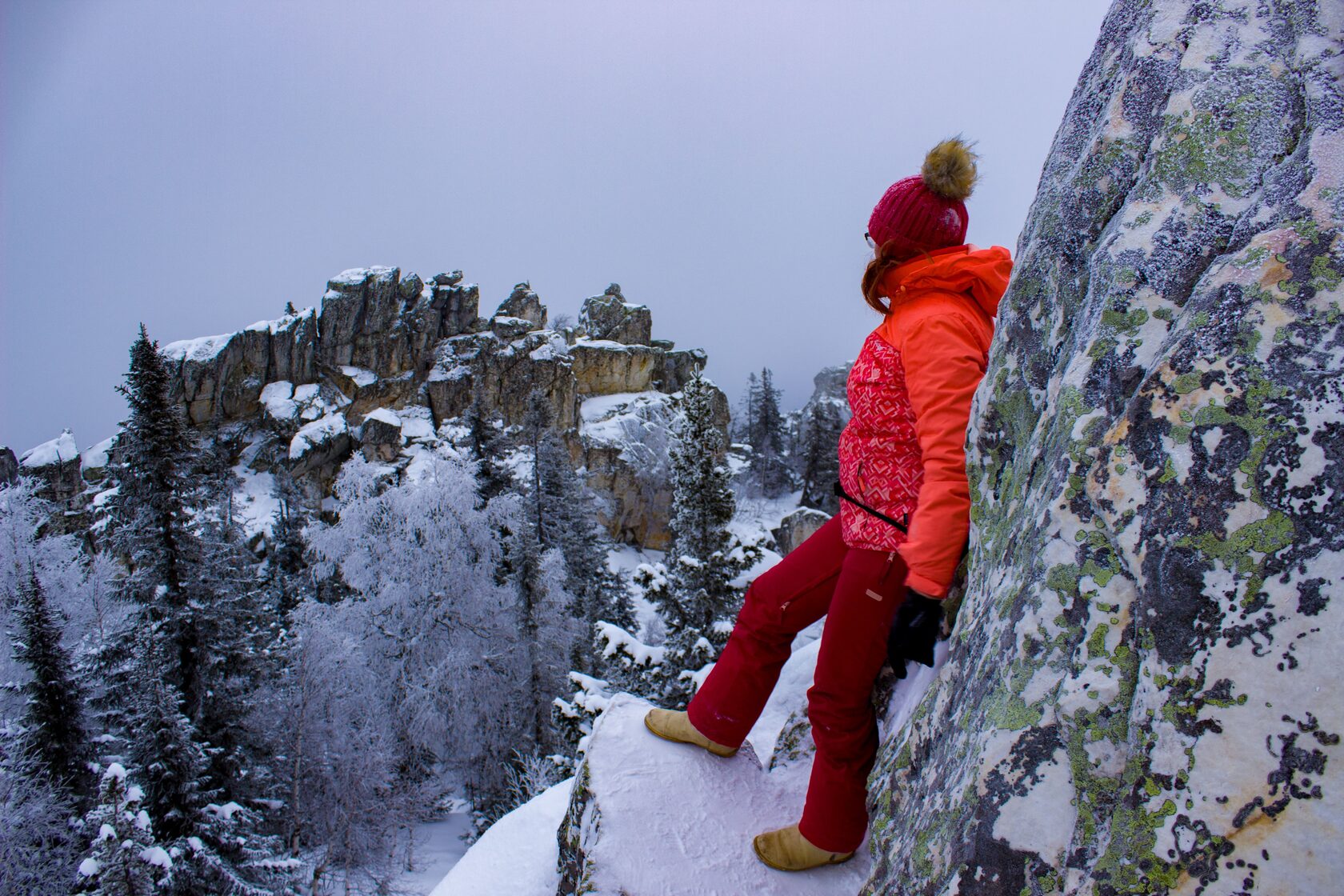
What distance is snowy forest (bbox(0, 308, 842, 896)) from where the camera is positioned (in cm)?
977

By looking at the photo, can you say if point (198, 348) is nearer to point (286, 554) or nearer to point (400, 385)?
point (400, 385)

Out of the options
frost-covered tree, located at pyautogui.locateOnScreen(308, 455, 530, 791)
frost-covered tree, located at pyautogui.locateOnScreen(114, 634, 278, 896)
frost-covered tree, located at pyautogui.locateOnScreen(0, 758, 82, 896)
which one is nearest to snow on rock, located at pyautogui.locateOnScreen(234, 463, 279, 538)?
frost-covered tree, located at pyautogui.locateOnScreen(308, 455, 530, 791)

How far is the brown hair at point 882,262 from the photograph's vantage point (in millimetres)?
2541

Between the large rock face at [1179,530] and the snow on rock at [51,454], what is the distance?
142ft

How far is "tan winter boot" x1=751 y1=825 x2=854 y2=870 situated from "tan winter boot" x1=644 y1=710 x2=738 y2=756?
0.52 metres

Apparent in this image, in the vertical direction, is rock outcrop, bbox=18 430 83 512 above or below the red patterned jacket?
below

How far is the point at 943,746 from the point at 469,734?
14778 millimetres

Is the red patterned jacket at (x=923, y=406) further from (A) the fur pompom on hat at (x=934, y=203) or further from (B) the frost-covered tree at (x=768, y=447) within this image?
(B) the frost-covered tree at (x=768, y=447)

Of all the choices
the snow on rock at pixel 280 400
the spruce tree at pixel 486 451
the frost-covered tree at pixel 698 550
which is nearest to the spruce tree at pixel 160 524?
the frost-covered tree at pixel 698 550

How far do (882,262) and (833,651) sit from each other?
1.57 m

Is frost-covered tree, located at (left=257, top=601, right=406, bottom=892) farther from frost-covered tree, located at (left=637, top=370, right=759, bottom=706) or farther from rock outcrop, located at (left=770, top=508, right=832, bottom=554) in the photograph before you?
rock outcrop, located at (left=770, top=508, right=832, bottom=554)

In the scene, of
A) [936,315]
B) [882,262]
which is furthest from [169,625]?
[936,315]

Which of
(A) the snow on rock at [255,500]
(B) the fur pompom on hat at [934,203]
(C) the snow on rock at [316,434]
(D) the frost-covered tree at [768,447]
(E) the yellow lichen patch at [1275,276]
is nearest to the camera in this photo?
(E) the yellow lichen patch at [1275,276]

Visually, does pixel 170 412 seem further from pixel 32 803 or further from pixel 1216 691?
pixel 1216 691
